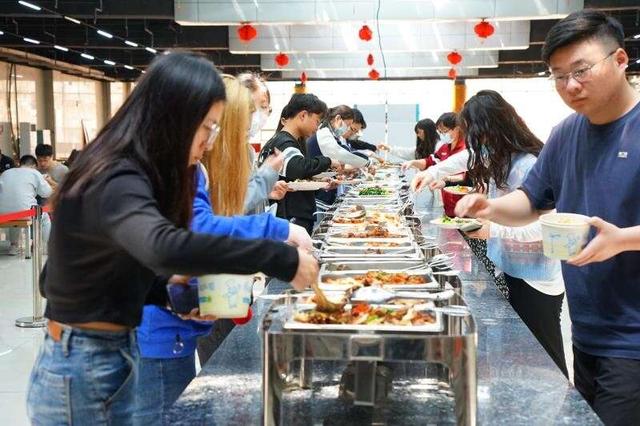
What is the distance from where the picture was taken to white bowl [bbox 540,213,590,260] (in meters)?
1.66

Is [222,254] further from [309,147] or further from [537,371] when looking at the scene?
[309,147]

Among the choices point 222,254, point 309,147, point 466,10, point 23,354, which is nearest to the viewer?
point 222,254

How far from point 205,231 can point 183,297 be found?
13.9 inches

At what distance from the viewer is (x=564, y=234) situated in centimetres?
167

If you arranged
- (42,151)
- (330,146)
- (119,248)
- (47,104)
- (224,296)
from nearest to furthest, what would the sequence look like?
(119,248), (224,296), (330,146), (42,151), (47,104)

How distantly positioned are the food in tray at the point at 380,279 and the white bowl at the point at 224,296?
21.6 inches

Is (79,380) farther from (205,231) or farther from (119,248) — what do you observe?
(205,231)

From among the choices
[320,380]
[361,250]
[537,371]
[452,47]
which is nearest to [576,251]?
[537,371]

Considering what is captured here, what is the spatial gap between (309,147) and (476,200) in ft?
15.2

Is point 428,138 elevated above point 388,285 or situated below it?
above

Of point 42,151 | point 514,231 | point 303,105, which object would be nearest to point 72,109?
point 42,151

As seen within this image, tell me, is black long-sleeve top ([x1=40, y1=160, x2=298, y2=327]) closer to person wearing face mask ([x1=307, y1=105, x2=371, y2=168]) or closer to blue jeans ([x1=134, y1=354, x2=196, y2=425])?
blue jeans ([x1=134, y1=354, x2=196, y2=425])

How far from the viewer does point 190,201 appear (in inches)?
58.1

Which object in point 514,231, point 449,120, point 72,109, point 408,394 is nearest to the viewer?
point 408,394
